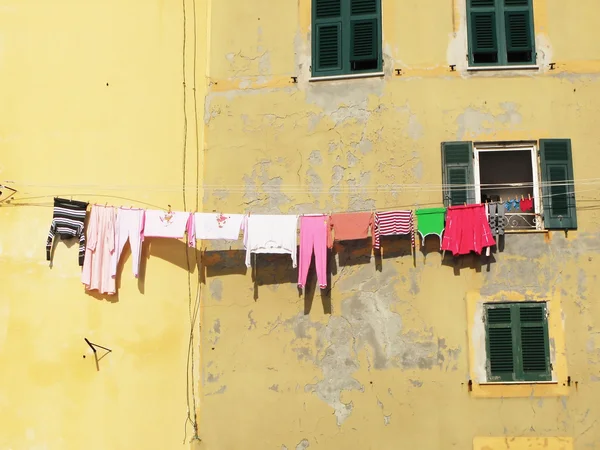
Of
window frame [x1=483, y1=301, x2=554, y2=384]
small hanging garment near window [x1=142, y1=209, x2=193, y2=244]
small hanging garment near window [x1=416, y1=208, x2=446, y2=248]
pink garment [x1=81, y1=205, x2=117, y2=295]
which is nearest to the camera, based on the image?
window frame [x1=483, y1=301, x2=554, y2=384]

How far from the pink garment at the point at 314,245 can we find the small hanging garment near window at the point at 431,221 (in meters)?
1.32

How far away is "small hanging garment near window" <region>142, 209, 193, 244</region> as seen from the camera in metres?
13.0

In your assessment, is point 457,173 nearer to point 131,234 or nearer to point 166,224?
point 166,224

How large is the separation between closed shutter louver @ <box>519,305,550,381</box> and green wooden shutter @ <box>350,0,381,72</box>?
13.8ft

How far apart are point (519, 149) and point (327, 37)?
3.31 m

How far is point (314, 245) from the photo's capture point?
41.9 ft

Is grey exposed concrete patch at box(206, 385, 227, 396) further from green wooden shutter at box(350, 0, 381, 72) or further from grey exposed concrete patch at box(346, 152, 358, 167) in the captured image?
green wooden shutter at box(350, 0, 381, 72)

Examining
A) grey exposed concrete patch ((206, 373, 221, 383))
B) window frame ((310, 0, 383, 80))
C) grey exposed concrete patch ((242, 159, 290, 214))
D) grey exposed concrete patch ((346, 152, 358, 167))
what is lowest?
grey exposed concrete patch ((206, 373, 221, 383))

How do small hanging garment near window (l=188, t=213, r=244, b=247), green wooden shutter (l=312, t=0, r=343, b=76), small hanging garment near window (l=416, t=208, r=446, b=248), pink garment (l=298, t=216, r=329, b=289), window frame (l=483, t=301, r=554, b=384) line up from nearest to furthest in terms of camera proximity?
1. window frame (l=483, t=301, r=554, b=384)
2. small hanging garment near window (l=416, t=208, r=446, b=248)
3. pink garment (l=298, t=216, r=329, b=289)
4. small hanging garment near window (l=188, t=213, r=244, b=247)
5. green wooden shutter (l=312, t=0, r=343, b=76)

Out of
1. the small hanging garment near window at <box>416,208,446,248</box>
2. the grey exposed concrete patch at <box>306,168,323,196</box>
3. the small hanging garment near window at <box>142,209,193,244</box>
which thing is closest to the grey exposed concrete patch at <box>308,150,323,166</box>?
the grey exposed concrete patch at <box>306,168,323,196</box>

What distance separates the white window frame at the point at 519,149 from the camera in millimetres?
12789

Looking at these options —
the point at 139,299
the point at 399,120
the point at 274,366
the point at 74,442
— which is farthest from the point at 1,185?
the point at 399,120

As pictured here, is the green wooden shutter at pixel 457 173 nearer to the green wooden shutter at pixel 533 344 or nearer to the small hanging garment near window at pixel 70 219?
the green wooden shutter at pixel 533 344

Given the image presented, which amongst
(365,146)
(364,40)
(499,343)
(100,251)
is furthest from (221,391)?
(364,40)
